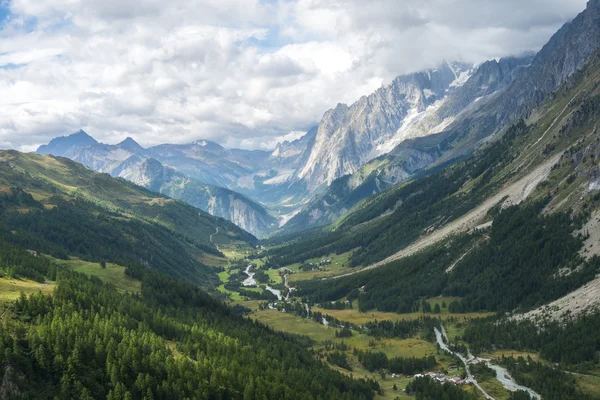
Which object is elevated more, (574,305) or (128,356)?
(574,305)

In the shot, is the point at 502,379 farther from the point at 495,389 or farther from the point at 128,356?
the point at 128,356

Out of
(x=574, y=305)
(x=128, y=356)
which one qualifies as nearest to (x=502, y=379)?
(x=574, y=305)

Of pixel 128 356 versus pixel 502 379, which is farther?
pixel 502 379

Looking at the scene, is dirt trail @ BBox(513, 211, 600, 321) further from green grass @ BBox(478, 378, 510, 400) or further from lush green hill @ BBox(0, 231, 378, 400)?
lush green hill @ BBox(0, 231, 378, 400)

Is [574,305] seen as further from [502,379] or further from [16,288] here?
[16,288]

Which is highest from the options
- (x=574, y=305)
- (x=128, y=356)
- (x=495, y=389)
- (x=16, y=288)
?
(x=574, y=305)

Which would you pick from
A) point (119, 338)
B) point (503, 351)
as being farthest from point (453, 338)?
point (119, 338)

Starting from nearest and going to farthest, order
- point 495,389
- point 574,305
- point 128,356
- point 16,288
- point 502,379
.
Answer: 1. point 128,356
2. point 16,288
3. point 495,389
4. point 502,379
5. point 574,305

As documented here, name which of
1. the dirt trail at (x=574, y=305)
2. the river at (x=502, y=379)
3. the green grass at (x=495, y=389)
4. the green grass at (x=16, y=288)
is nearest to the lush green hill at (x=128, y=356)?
the green grass at (x=16, y=288)

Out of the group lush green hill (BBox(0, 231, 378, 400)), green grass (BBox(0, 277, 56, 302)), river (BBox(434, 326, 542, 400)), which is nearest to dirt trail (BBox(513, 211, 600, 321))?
river (BBox(434, 326, 542, 400))

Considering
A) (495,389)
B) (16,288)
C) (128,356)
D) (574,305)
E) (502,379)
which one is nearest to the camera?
(128,356)

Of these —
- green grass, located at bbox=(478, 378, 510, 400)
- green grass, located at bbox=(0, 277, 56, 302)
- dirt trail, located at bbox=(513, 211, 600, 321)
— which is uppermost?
dirt trail, located at bbox=(513, 211, 600, 321)
